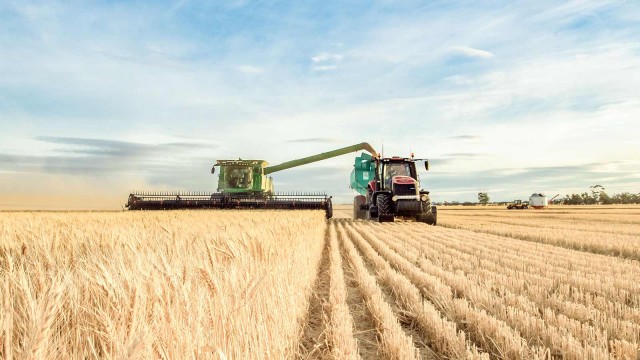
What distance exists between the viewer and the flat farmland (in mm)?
1838


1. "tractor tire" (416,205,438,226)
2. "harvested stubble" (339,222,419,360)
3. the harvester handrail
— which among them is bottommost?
"harvested stubble" (339,222,419,360)

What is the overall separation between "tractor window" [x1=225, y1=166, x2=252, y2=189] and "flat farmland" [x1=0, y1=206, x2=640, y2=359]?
17.7 metres

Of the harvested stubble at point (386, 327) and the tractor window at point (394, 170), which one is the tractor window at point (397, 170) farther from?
the harvested stubble at point (386, 327)

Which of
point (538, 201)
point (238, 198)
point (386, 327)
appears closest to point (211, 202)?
point (238, 198)

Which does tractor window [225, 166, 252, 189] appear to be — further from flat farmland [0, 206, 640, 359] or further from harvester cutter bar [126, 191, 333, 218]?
flat farmland [0, 206, 640, 359]

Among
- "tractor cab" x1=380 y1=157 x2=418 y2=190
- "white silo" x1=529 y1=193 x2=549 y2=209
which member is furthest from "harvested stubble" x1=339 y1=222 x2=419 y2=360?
"white silo" x1=529 y1=193 x2=549 y2=209

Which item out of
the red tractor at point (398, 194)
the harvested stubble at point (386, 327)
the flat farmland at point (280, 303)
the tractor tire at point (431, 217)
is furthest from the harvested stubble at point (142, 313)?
the tractor tire at point (431, 217)

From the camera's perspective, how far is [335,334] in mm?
3834

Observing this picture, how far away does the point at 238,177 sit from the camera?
26.3 meters

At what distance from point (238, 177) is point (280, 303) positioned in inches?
904

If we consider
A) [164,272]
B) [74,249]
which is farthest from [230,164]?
[164,272]

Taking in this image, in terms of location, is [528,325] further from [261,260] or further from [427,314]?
[261,260]

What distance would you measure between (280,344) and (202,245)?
51.3 inches

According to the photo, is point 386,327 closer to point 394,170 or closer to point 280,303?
point 280,303
